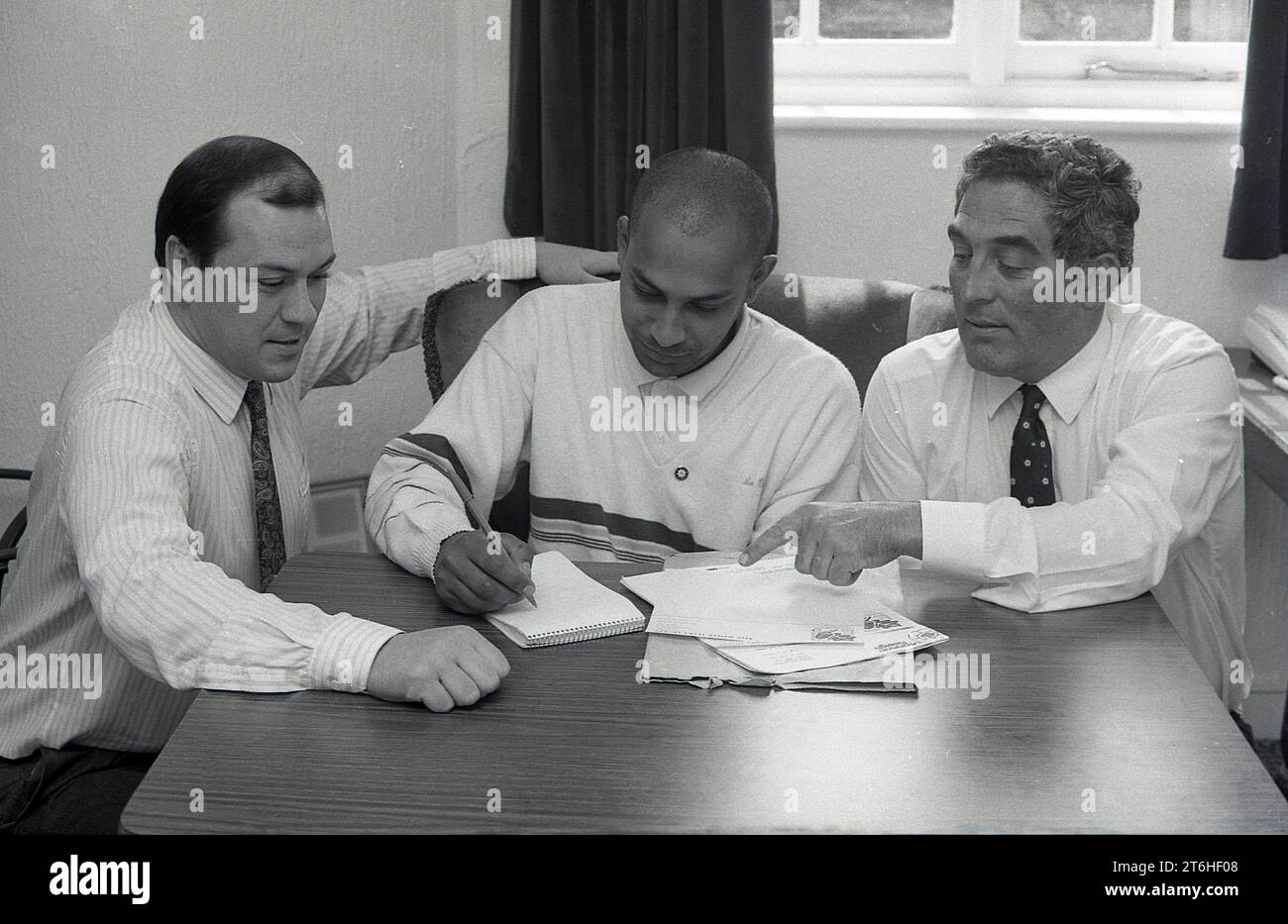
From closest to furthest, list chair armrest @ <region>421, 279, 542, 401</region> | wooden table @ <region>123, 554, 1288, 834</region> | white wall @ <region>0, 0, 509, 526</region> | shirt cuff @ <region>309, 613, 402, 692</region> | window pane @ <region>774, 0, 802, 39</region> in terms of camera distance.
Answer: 1. wooden table @ <region>123, 554, 1288, 834</region>
2. shirt cuff @ <region>309, 613, 402, 692</region>
3. chair armrest @ <region>421, 279, 542, 401</region>
4. white wall @ <region>0, 0, 509, 526</region>
5. window pane @ <region>774, 0, 802, 39</region>

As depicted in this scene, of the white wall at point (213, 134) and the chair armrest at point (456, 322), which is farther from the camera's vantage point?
the white wall at point (213, 134)

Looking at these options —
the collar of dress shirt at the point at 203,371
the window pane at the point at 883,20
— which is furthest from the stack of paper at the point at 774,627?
the window pane at the point at 883,20

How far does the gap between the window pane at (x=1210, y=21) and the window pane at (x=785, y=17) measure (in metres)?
0.80

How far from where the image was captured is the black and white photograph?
1.30 m

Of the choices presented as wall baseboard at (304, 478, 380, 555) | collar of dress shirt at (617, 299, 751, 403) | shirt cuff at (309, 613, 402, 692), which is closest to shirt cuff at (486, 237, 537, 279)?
collar of dress shirt at (617, 299, 751, 403)

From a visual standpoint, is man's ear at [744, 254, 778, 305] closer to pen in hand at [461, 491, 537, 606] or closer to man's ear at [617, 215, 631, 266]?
man's ear at [617, 215, 631, 266]

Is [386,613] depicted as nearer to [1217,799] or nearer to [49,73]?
[1217,799]

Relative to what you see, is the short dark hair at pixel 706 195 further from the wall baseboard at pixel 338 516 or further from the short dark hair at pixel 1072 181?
the wall baseboard at pixel 338 516

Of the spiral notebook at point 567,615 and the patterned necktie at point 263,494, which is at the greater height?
the patterned necktie at point 263,494

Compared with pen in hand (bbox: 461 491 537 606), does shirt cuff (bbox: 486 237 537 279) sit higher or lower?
higher

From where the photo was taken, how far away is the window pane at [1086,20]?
304cm

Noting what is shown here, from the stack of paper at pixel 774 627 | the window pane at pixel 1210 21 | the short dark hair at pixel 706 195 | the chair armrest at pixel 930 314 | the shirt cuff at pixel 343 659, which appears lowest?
the stack of paper at pixel 774 627

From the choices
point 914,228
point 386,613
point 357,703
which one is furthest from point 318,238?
point 914,228

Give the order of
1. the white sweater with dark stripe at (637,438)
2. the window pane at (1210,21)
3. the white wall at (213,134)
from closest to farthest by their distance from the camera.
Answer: the white sweater with dark stripe at (637,438) → the white wall at (213,134) → the window pane at (1210,21)
